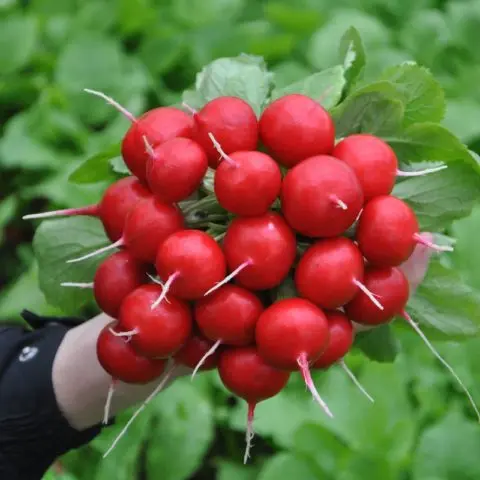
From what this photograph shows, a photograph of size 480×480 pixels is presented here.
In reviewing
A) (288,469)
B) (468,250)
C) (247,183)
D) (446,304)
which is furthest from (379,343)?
(468,250)

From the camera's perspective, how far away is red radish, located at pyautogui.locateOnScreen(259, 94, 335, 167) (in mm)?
598

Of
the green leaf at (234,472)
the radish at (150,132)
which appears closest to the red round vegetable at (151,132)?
the radish at (150,132)

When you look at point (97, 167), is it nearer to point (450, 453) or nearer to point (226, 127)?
point (226, 127)

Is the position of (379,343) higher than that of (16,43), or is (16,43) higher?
(379,343)

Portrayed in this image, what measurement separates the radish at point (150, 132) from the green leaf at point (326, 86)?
0.39 feet

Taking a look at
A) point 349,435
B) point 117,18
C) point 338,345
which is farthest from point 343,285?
point 117,18

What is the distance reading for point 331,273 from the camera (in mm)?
572

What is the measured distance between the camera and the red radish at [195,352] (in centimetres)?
62

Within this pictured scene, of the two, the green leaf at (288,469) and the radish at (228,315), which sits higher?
the radish at (228,315)

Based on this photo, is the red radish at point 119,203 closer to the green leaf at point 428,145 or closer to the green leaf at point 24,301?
the green leaf at point 428,145

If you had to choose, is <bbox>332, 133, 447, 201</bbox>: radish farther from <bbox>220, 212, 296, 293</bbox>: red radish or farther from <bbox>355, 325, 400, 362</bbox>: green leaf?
<bbox>355, 325, 400, 362</bbox>: green leaf

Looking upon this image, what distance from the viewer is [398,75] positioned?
0.71m

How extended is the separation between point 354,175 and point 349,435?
0.81 m

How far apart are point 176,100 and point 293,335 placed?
A: 141 centimetres
